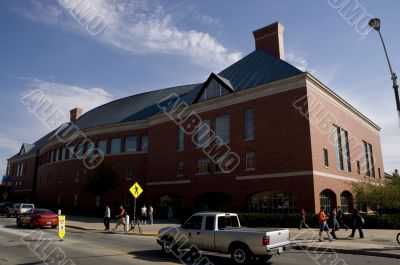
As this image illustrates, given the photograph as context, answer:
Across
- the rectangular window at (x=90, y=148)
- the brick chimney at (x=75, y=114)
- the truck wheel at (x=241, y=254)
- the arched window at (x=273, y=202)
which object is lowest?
the truck wheel at (x=241, y=254)

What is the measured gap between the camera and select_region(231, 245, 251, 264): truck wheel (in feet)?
35.6

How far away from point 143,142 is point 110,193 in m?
8.05

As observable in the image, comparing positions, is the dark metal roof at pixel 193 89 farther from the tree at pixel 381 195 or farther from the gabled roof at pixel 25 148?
the gabled roof at pixel 25 148

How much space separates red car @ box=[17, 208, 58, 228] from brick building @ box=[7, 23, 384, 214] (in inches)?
566

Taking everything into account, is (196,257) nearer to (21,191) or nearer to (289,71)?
(289,71)

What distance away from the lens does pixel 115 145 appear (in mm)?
47906

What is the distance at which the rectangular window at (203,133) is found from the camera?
119 ft

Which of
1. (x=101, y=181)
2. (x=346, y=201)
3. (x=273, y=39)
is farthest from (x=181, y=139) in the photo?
(x=346, y=201)

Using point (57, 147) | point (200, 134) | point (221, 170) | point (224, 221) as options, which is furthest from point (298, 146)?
point (57, 147)

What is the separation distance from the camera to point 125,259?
1171 centimetres

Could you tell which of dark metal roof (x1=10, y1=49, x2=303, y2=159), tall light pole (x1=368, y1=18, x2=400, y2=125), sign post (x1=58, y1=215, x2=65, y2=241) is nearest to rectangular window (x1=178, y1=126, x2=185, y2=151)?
dark metal roof (x1=10, y1=49, x2=303, y2=159)

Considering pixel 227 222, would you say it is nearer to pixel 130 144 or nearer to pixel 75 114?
pixel 130 144

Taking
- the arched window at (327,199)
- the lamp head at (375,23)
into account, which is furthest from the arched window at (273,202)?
the lamp head at (375,23)

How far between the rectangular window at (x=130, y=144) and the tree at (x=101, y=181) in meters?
3.94
